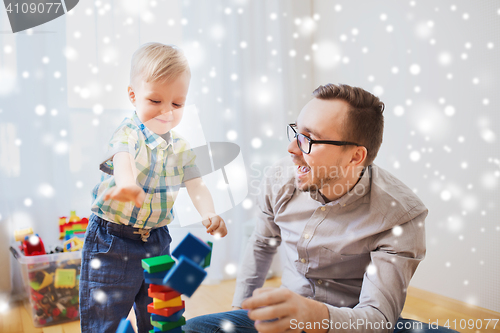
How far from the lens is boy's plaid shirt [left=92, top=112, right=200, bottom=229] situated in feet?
2.16

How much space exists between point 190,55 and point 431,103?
129 cm

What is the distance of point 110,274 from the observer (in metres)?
0.77

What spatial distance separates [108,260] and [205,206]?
0.86 ft

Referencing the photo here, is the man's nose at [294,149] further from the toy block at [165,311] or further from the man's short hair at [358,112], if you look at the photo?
the toy block at [165,311]

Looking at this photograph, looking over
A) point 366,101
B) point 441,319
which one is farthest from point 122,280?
point 441,319

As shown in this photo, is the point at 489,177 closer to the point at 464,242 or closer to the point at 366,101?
the point at 464,242

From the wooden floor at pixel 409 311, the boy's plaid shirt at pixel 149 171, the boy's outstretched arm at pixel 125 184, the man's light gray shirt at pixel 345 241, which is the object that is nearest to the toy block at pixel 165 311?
the boy's outstretched arm at pixel 125 184

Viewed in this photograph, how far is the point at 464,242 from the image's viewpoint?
163cm

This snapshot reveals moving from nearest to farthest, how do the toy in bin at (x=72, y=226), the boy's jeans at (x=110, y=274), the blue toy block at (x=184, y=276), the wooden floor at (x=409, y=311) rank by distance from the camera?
the blue toy block at (x=184, y=276) → the boy's jeans at (x=110, y=274) → the wooden floor at (x=409, y=311) → the toy in bin at (x=72, y=226)

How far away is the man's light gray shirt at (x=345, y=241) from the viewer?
0.78 metres

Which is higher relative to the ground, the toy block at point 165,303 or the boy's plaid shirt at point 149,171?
the boy's plaid shirt at point 149,171

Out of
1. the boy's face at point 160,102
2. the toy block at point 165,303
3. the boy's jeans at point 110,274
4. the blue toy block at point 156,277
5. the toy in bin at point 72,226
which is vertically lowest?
the toy in bin at point 72,226

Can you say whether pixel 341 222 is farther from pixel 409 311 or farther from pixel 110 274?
pixel 409 311

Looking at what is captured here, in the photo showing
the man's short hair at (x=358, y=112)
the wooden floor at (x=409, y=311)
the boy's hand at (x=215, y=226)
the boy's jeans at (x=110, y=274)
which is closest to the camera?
the boy's hand at (x=215, y=226)
